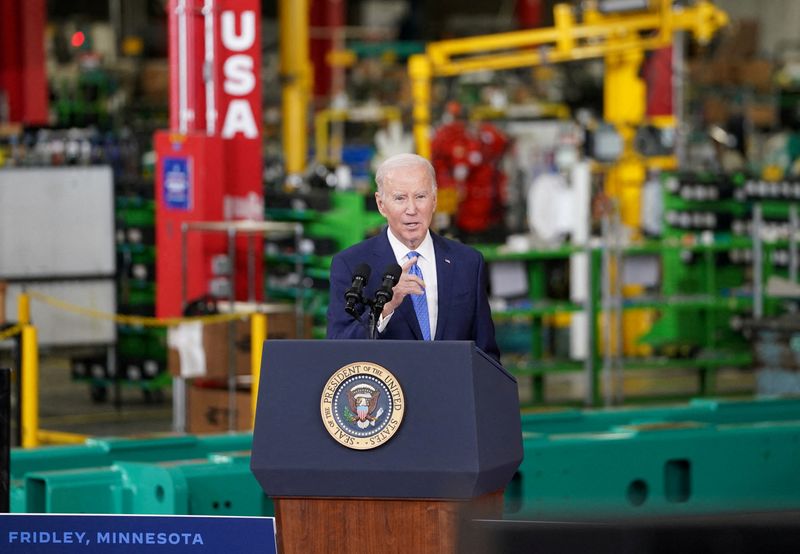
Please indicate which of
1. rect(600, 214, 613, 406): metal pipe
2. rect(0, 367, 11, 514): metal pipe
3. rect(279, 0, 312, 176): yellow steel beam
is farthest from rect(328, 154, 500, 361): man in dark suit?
rect(279, 0, 312, 176): yellow steel beam

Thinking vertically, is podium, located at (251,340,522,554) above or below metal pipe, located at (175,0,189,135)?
below

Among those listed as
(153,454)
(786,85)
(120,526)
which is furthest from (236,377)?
(786,85)

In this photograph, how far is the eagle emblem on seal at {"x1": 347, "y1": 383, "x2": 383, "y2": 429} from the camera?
360cm

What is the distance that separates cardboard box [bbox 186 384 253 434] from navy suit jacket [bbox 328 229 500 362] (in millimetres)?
5217

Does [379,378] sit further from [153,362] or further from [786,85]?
[786,85]

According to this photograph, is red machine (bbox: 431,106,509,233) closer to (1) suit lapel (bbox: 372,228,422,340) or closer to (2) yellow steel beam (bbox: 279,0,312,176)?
(2) yellow steel beam (bbox: 279,0,312,176)

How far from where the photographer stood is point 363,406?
3604 mm

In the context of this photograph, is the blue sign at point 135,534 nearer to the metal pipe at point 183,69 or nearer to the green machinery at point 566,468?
the green machinery at point 566,468

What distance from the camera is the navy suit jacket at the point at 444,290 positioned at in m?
4.21

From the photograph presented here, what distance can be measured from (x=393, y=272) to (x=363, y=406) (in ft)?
1.40

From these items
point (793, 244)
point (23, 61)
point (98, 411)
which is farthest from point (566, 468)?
point (23, 61)

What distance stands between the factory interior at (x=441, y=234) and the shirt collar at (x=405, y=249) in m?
1.56

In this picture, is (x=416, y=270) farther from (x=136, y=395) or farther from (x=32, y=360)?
(x=136, y=395)

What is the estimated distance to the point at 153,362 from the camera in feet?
37.7
